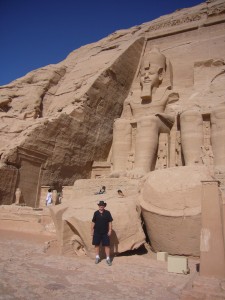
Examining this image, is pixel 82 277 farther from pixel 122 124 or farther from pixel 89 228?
pixel 122 124

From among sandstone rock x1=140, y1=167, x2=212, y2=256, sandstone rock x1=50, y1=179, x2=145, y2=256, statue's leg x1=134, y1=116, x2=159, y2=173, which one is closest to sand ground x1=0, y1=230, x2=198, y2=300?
sandstone rock x1=50, y1=179, x2=145, y2=256

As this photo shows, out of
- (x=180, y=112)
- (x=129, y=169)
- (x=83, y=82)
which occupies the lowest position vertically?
(x=129, y=169)

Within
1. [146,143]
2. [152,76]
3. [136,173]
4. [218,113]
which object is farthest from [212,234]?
[152,76]

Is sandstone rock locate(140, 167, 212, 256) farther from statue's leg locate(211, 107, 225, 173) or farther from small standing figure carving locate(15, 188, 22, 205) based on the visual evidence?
small standing figure carving locate(15, 188, 22, 205)

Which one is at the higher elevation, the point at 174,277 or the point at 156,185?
the point at 156,185

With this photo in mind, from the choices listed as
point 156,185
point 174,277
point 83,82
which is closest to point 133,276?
point 174,277

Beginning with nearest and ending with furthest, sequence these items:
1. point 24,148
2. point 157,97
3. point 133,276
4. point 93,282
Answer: point 93,282
point 133,276
point 24,148
point 157,97

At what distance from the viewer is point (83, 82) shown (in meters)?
10.9

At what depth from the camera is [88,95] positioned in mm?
10117

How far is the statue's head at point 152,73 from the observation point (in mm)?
9758

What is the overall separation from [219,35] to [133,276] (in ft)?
32.9

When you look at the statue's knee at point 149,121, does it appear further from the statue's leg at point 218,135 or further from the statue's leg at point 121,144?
the statue's leg at point 218,135

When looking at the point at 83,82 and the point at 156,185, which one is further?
the point at 83,82

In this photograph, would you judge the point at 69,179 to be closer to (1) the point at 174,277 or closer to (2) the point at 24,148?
(2) the point at 24,148
